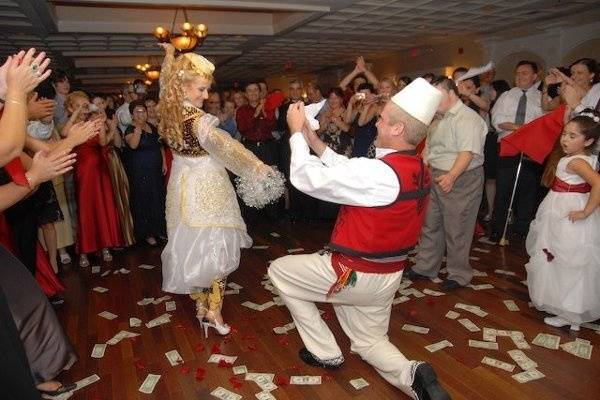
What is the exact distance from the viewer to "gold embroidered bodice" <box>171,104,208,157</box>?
278cm

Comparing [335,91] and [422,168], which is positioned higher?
[335,91]

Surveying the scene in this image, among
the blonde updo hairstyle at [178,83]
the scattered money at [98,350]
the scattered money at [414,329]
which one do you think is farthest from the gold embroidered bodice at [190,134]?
the scattered money at [414,329]

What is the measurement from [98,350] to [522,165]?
16.7 feet

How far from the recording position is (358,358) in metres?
2.82

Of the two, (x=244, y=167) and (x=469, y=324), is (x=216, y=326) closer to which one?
(x=244, y=167)

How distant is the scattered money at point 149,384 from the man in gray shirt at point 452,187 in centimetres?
249

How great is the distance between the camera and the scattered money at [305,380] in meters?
2.60

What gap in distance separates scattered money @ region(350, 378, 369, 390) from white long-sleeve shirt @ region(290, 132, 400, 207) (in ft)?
3.79

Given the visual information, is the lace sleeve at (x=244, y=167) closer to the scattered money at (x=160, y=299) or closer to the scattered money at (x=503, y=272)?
the scattered money at (x=160, y=299)

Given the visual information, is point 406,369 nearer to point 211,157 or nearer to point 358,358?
point 358,358

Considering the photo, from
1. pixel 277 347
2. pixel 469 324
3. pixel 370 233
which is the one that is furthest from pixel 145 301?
pixel 469 324

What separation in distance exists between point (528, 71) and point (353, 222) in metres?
4.28

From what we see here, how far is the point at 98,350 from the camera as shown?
305cm

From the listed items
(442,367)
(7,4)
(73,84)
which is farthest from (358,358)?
(73,84)
